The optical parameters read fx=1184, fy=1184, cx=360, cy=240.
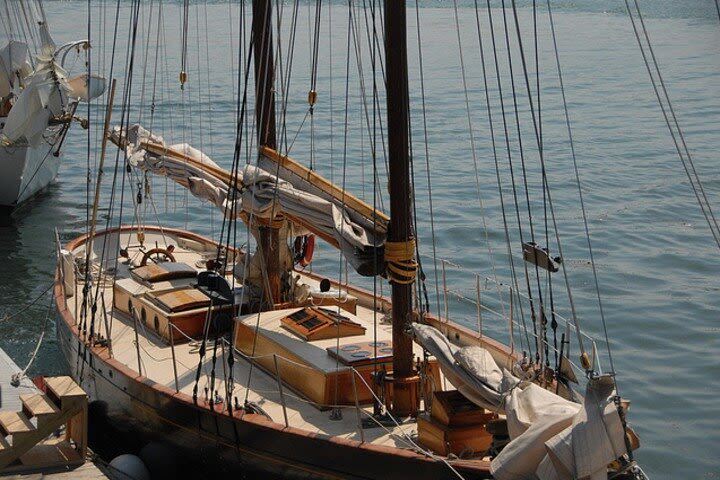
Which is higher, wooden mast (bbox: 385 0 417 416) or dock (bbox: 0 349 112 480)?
wooden mast (bbox: 385 0 417 416)

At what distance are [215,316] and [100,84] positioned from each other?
19906mm

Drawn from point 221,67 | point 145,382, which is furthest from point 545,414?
point 221,67

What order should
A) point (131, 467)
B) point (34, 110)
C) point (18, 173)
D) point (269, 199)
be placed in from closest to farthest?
point (131, 467) → point (269, 199) → point (34, 110) → point (18, 173)

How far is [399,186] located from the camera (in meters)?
16.5

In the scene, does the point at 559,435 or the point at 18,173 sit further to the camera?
the point at 18,173

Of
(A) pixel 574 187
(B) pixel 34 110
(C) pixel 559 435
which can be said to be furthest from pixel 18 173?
(C) pixel 559 435

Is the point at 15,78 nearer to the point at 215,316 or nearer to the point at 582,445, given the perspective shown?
the point at 215,316

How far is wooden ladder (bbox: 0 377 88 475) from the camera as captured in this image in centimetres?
1728

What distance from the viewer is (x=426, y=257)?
33.1 m

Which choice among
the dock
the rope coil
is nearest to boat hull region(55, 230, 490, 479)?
the dock

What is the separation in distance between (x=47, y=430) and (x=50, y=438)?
1.19m

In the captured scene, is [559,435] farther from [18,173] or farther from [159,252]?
[18,173]

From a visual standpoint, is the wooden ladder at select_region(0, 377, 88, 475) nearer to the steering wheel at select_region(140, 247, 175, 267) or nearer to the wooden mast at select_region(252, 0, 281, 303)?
the wooden mast at select_region(252, 0, 281, 303)

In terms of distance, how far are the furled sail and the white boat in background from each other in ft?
35.4
